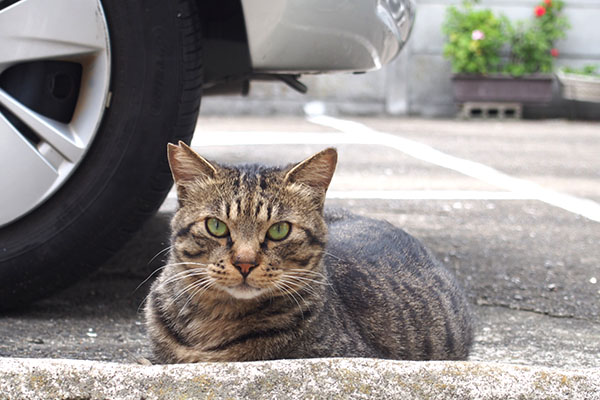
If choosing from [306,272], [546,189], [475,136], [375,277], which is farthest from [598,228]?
[475,136]

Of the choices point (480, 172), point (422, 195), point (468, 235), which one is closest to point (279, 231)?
point (468, 235)

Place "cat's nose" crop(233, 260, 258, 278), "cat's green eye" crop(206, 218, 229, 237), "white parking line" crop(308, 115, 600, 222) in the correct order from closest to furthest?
"cat's nose" crop(233, 260, 258, 278) → "cat's green eye" crop(206, 218, 229, 237) → "white parking line" crop(308, 115, 600, 222)

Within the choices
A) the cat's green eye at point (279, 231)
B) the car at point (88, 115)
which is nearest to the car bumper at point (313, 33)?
the car at point (88, 115)

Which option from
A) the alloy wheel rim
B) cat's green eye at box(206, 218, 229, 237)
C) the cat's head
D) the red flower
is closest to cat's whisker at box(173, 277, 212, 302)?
the cat's head

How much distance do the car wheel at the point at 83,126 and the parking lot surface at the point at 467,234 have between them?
0.98 ft

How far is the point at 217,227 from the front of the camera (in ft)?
7.51

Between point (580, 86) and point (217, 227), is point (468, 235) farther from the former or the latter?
point (580, 86)

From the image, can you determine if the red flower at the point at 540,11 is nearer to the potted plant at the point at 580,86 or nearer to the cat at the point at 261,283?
the potted plant at the point at 580,86

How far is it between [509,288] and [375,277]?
113 cm

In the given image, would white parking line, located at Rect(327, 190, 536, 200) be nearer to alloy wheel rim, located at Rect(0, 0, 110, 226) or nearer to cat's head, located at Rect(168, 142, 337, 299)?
alloy wheel rim, located at Rect(0, 0, 110, 226)

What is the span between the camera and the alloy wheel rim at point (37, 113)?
2.74 m

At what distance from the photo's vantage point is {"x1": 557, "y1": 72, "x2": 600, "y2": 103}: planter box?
12.2 metres

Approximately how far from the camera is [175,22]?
2832 mm

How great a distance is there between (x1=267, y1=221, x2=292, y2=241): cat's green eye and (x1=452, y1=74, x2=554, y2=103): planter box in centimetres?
1060
